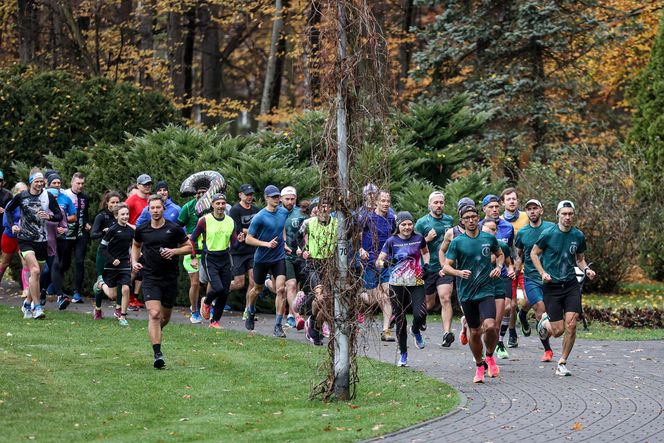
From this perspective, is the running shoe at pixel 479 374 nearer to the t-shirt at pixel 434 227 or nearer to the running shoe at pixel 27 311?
the t-shirt at pixel 434 227

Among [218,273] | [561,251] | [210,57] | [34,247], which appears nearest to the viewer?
[561,251]

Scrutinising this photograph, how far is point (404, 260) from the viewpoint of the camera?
15.0m

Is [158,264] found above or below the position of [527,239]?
below

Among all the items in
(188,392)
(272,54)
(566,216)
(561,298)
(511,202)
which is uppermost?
(272,54)

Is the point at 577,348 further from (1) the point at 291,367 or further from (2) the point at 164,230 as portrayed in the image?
(2) the point at 164,230

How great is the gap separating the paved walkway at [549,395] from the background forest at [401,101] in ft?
8.37

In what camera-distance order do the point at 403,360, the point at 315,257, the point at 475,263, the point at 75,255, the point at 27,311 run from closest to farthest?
the point at 315,257
the point at 475,263
the point at 403,360
the point at 27,311
the point at 75,255

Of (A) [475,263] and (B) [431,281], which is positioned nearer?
A: (A) [475,263]

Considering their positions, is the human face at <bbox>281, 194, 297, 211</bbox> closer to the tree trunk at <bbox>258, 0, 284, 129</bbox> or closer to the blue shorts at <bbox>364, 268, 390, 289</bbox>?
the blue shorts at <bbox>364, 268, 390, 289</bbox>

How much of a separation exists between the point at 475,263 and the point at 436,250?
3.60 metres

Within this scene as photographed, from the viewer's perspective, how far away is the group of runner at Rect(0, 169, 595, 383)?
44.1ft

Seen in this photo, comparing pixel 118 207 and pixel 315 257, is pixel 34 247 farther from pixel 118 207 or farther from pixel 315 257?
pixel 315 257

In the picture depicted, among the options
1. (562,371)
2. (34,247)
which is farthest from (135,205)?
(562,371)

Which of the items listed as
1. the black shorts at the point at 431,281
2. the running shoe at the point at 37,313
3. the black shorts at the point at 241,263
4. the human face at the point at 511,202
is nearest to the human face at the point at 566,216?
the human face at the point at 511,202
